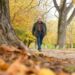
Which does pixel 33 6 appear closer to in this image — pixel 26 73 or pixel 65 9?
pixel 65 9

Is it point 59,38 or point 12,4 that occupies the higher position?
point 12,4

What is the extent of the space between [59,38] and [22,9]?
9.93m

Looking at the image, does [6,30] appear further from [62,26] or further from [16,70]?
[62,26]

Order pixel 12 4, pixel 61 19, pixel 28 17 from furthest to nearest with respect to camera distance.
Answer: pixel 28 17, pixel 12 4, pixel 61 19

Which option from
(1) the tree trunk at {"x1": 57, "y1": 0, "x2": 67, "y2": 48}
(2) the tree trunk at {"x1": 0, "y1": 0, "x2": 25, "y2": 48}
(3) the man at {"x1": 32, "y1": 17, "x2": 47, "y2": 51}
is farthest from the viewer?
(1) the tree trunk at {"x1": 57, "y1": 0, "x2": 67, "y2": 48}

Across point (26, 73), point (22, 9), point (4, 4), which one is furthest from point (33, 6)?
point (26, 73)

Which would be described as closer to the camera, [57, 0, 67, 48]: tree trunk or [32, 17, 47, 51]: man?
[32, 17, 47, 51]: man

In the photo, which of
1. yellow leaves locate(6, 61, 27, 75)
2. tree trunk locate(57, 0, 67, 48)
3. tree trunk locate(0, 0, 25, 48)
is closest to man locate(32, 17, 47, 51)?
tree trunk locate(0, 0, 25, 48)

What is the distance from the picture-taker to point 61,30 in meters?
37.6

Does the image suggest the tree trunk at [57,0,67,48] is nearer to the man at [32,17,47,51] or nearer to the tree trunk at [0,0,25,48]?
the man at [32,17,47,51]

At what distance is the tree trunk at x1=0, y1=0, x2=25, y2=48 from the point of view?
7375 millimetres

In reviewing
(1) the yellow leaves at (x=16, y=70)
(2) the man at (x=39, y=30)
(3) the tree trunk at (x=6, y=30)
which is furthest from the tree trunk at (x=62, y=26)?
(1) the yellow leaves at (x=16, y=70)

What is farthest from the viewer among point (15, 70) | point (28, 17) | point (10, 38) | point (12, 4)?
point (28, 17)

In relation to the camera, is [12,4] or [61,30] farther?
[12,4]
